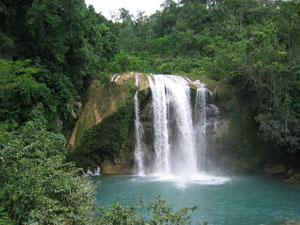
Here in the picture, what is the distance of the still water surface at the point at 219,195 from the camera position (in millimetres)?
9719

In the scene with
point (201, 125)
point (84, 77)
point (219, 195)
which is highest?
point (84, 77)

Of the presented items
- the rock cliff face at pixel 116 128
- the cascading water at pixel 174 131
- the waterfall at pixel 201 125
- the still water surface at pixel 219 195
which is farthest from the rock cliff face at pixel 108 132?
the waterfall at pixel 201 125

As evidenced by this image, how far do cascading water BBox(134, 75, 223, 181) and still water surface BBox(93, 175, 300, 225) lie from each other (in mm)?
1807

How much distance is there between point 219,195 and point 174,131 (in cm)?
663

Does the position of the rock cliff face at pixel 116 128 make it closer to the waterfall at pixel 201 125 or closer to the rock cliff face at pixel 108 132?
the rock cliff face at pixel 108 132

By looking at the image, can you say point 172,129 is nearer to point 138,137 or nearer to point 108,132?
point 138,137

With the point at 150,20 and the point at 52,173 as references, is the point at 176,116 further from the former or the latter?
the point at 150,20

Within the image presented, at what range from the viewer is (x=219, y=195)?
12172mm

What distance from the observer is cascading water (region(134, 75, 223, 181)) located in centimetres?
1755

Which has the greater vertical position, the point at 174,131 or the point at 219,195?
the point at 174,131

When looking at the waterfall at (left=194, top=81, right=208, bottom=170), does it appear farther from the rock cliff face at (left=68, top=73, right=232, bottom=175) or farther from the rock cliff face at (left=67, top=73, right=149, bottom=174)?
the rock cliff face at (left=67, top=73, right=149, bottom=174)

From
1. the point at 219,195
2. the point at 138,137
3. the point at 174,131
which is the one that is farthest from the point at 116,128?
the point at 219,195

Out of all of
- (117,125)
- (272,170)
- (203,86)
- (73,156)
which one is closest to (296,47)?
(203,86)

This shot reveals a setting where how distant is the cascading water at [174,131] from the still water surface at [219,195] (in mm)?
1807
